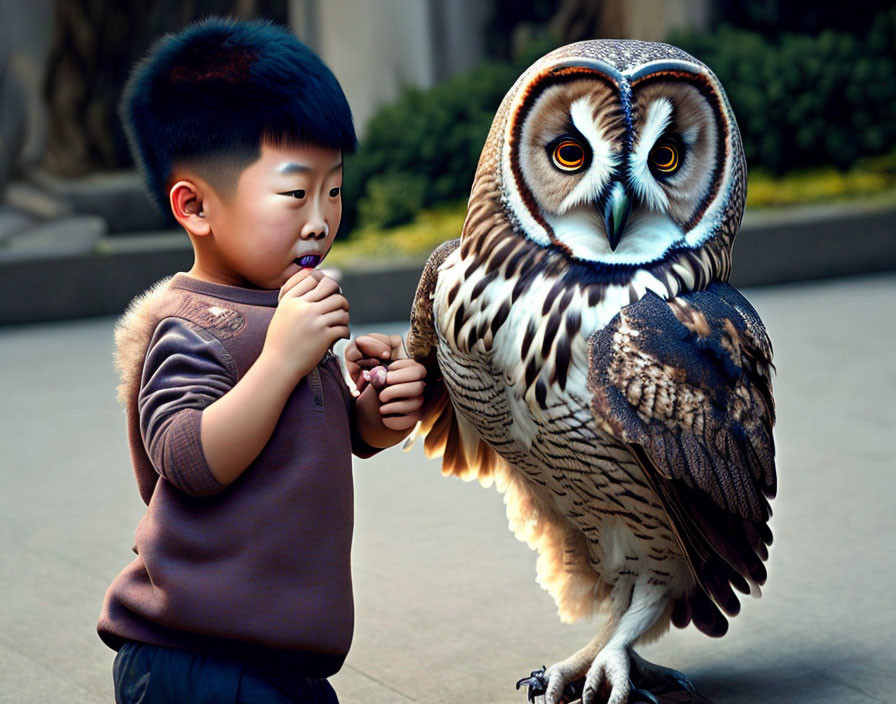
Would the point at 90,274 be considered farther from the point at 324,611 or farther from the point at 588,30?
the point at 324,611

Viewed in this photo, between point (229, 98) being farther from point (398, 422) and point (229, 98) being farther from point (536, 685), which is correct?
point (536, 685)

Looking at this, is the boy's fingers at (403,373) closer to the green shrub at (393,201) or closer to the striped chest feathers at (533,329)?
the striped chest feathers at (533,329)

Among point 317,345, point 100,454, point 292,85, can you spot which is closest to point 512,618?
point 317,345

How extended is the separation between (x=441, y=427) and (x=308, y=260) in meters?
0.70

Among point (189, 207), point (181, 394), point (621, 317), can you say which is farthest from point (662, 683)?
point (189, 207)

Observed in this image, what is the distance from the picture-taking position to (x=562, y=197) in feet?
5.29

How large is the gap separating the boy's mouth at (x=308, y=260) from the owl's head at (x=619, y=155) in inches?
13.7

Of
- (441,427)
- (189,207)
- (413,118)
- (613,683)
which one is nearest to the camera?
(189,207)

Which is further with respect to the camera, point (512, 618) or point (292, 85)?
point (512, 618)

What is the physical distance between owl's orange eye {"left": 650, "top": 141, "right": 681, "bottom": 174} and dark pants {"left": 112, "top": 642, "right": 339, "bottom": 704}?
872mm

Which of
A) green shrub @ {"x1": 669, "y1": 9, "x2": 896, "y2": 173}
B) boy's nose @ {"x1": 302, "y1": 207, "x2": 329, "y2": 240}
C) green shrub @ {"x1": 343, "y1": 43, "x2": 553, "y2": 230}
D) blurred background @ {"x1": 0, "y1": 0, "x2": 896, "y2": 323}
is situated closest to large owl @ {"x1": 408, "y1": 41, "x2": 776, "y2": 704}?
boy's nose @ {"x1": 302, "y1": 207, "x2": 329, "y2": 240}

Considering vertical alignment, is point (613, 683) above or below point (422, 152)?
above

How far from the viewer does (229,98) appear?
140cm

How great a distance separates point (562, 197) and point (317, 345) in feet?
1.51
